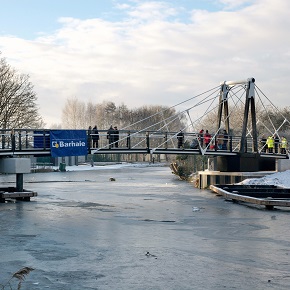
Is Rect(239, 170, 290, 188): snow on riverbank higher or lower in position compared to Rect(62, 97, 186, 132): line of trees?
lower

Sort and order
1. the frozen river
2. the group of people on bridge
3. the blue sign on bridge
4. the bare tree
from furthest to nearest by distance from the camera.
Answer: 1. the bare tree
2. the group of people on bridge
3. the blue sign on bridge
4. the frozen river

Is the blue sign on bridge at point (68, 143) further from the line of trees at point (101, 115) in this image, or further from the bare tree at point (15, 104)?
the line of trees at point (101, 115)

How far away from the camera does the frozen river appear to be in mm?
9359

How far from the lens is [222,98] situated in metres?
38.7

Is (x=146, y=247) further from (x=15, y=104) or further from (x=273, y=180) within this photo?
(x=15, y=104)

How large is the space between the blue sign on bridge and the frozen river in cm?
697

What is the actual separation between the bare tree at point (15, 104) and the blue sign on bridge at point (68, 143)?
938 inches

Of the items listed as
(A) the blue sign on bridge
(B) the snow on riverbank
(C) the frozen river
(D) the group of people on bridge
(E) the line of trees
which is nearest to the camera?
(C) the frozen river

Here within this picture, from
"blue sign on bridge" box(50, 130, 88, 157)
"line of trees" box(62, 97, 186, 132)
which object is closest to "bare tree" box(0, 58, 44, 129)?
"blue sign on bridge" box(50, 130, 88, 157)

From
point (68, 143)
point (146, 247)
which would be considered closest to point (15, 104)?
point (68, 143)

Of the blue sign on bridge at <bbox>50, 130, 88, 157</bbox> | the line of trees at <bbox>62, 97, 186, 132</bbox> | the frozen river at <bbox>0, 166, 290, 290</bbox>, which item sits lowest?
the frozen river at <bbox>0, 166, 290, 290</bbox>

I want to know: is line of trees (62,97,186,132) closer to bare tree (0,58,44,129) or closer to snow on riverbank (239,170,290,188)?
bare tree (0,58,44,129)

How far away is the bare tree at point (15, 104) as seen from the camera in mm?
52875

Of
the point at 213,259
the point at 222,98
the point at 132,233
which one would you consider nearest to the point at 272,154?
the point at 222,98
